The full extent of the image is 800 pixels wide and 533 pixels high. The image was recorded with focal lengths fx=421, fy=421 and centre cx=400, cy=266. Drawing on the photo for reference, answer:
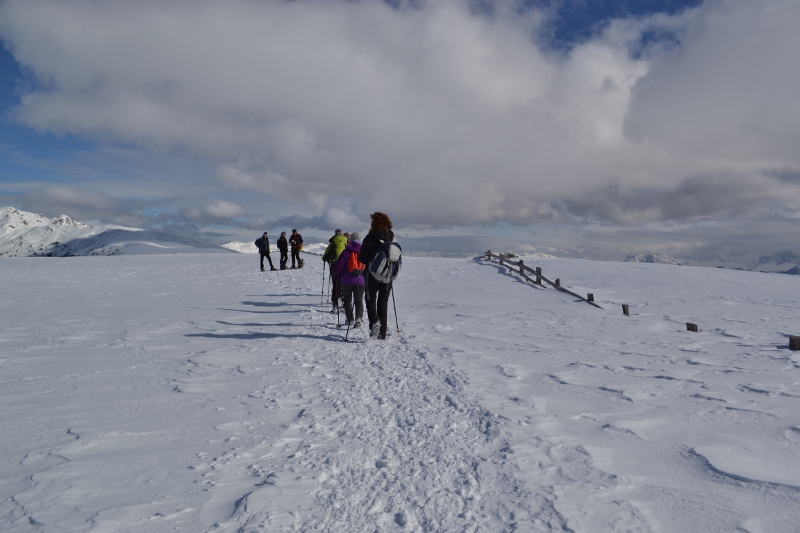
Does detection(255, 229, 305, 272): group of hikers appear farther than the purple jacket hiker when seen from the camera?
Yes

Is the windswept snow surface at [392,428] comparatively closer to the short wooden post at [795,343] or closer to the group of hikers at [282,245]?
the short wooden post at [795,343]

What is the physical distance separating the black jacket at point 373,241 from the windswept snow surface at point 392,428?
1.67 metres

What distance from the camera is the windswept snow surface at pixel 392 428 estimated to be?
281cm

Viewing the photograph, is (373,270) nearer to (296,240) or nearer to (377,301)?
(377,301)

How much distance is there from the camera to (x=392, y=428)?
407 centimetres

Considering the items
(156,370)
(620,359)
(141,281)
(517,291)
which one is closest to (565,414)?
(620,359)

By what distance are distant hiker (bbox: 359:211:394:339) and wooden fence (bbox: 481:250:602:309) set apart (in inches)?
362

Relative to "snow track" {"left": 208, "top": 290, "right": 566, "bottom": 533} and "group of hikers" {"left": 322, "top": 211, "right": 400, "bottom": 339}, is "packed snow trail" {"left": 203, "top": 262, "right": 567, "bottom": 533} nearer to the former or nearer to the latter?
"snow track" {"left": 208, "top": 290, "right": 566, "bottom": 533}

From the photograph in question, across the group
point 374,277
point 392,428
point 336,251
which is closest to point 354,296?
point 374,277

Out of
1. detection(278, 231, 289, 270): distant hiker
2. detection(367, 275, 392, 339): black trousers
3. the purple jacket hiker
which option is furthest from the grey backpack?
detection(278, 231, 289, 270): distant hiker

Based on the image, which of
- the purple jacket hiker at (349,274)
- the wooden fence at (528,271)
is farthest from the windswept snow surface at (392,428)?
the wooden fence at (528,271)

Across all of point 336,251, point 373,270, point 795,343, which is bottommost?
point 795,343

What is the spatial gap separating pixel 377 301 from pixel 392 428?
4.18 m

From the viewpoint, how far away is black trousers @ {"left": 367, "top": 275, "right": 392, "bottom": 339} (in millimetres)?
7852
